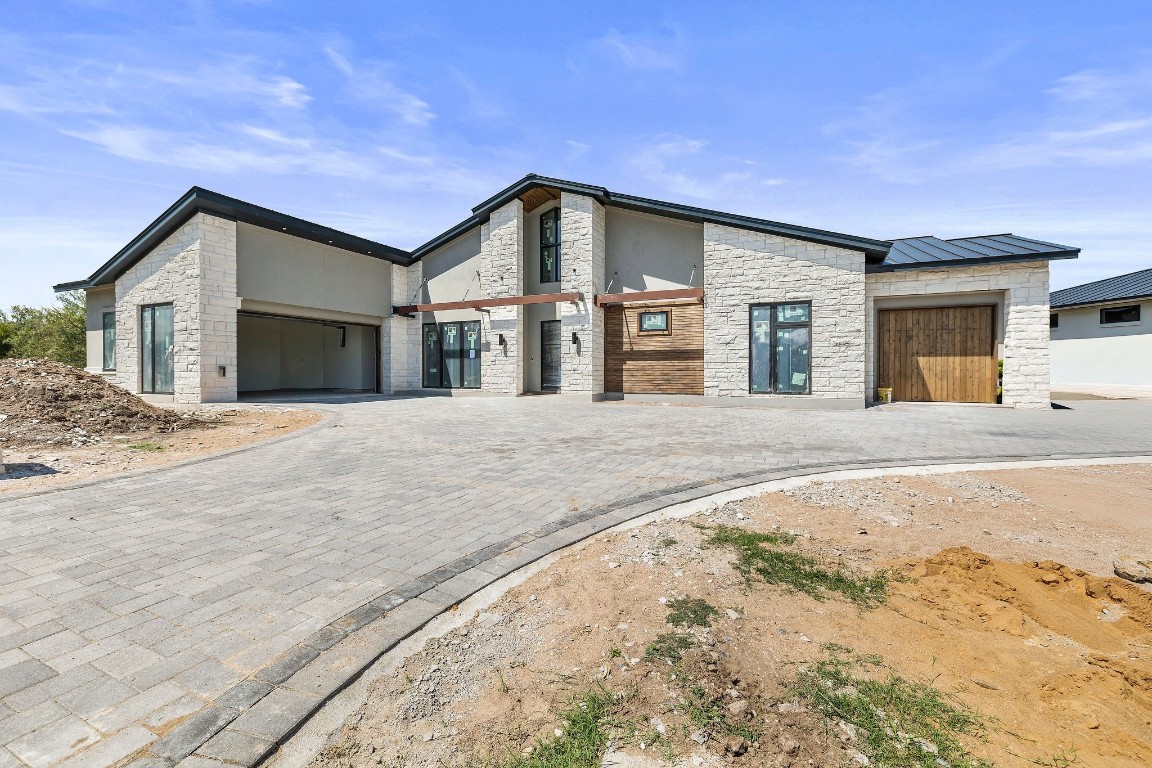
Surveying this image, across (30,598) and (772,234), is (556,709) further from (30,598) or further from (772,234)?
(772,234)

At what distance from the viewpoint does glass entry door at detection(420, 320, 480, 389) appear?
1919 centimetres

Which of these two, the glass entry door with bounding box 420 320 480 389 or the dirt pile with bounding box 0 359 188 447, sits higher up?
the glass entry door with bounding box 420 320 480 389

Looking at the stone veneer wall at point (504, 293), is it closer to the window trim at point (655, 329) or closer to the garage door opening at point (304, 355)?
the window trim at point (655, 329)

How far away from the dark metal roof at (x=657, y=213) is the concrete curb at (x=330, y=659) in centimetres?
1213

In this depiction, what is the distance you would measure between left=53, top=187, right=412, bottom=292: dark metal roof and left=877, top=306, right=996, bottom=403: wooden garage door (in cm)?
1771

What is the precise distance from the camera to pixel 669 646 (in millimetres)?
2514

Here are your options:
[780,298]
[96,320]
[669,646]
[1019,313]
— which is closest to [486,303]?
[780,298]

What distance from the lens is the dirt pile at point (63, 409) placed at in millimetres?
8414

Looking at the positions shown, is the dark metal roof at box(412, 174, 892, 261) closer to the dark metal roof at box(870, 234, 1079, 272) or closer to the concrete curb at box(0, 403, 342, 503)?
the dark metal roof at box(870, 234, 1079, 272)

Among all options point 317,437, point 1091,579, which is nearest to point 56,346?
point 317,437

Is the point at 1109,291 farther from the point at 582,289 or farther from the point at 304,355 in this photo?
the point at 304,355

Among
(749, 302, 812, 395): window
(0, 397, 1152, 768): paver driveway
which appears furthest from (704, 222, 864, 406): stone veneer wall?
(0, 397, 1152, 768): paver driveway

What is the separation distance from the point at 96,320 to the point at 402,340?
11.9 meters

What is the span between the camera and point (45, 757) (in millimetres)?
1813
